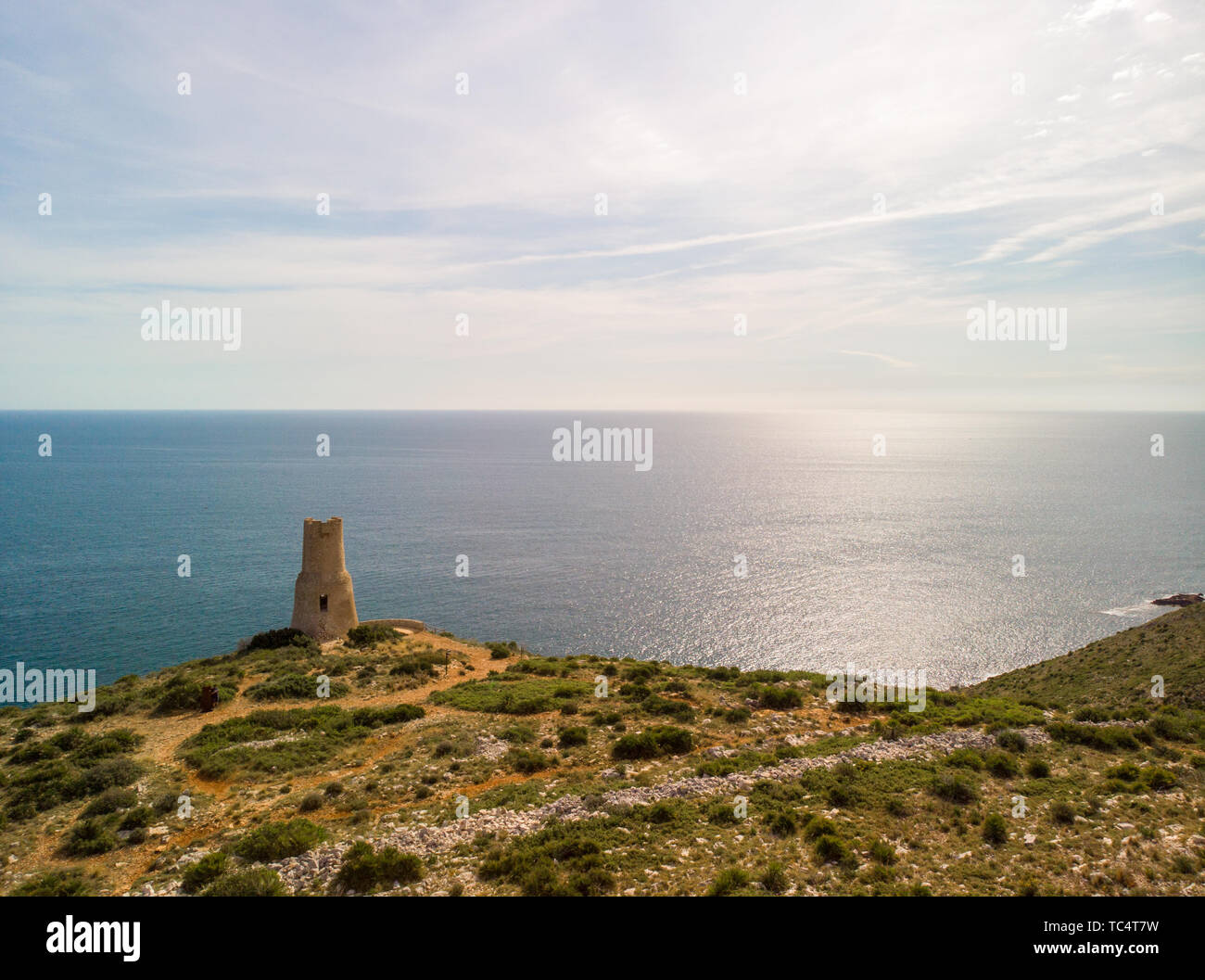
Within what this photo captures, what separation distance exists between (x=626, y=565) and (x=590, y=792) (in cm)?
7367

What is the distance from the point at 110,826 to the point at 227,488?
5642 inches

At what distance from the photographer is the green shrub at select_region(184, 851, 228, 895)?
Answer: 12781 millimetres

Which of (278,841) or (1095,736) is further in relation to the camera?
(1095,736)

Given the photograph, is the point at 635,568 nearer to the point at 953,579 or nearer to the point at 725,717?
the point at 953,579

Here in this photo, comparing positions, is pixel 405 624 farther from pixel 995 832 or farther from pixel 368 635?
pixel 995 832

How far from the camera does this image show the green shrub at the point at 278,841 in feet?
45.3

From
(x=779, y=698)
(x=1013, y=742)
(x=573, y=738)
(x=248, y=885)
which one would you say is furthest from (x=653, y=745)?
(x=248, y=885)

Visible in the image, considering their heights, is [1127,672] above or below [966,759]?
below

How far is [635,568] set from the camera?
89.1 metres

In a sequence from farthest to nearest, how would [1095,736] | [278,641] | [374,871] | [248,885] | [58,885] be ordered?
[278,641] < [1095,736] < [58,885] < [374,871] < [248,885]

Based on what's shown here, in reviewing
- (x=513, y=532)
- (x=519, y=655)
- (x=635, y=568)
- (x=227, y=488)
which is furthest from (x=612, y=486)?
(x=519, y=655)

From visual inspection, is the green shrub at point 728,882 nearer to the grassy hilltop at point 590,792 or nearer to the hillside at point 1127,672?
the grassy hilltop at point 590,792

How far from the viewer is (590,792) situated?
1728cm

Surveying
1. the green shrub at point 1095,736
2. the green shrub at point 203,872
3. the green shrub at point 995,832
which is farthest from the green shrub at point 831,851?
the green shrub at point 1095,736
